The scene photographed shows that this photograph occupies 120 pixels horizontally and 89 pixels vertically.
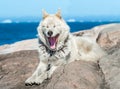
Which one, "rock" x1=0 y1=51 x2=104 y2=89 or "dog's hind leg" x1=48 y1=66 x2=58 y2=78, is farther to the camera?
"dog's hind leg" x1=48 y1=66 x2=58 y2=78

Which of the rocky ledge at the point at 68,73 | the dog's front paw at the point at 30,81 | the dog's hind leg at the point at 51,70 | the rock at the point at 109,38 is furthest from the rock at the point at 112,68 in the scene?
the rock at the point at 109,38

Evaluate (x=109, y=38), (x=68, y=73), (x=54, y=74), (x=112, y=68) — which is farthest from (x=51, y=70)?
(x=109, y=38)

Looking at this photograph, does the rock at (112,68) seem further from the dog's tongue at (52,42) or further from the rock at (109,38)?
the rock at (109,38)

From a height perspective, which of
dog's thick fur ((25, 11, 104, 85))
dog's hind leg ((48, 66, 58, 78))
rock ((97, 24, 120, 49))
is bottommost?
rock ((97, 24, 120, 49))

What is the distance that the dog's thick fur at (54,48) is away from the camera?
13.3 meters

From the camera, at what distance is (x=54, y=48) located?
13.7m

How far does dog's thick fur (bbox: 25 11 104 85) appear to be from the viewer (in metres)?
13.3

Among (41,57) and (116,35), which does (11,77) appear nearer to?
(41,57)

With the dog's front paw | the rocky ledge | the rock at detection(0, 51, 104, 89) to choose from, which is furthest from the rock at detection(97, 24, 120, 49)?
the dog's front paw

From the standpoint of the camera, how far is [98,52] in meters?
15.0

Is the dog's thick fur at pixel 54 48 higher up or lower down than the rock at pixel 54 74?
higher up

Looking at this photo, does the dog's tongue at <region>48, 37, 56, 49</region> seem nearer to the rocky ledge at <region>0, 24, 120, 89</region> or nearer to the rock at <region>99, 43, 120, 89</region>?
the rocky ledge at <region>0, 24, 120, 89</region>

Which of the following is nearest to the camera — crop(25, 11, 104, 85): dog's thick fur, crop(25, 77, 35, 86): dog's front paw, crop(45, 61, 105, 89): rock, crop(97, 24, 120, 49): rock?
crop(45, 61, 105, 89): rock

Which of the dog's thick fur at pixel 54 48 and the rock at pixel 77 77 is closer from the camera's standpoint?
the rock at pixel 77 77
